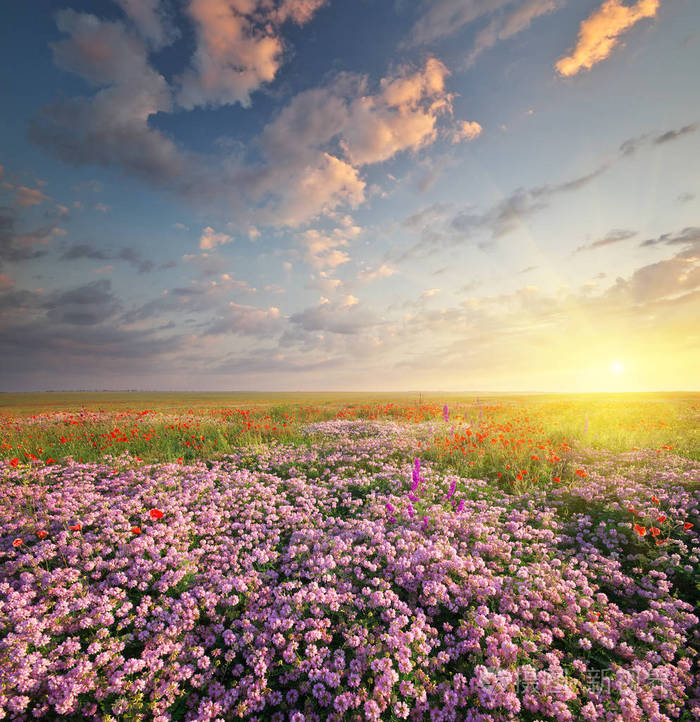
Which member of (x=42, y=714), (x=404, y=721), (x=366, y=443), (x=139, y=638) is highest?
(x=366, y=443)

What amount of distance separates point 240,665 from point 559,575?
4.48 metres

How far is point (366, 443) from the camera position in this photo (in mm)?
11578

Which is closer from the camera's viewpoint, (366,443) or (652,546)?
(652,546)

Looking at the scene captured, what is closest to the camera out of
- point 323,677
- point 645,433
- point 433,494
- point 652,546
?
point 323,677

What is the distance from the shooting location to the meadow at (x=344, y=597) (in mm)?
3551

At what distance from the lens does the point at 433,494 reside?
771 cm

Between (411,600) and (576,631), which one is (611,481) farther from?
(411,600)

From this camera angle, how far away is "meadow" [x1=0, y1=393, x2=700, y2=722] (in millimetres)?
3551

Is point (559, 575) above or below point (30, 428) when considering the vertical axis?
below

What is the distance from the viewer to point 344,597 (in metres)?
4.48

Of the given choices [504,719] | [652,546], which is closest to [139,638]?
[504,719]

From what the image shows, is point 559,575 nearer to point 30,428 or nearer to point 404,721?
point 404,721

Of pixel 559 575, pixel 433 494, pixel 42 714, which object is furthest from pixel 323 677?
pixel 433 494

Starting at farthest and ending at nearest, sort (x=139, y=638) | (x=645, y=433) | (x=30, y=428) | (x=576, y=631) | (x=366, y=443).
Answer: (x=30, y=428)
(x=645, y=433)
(x=366, y=443)
(x=576, y=631)
(x=139, y=638)
